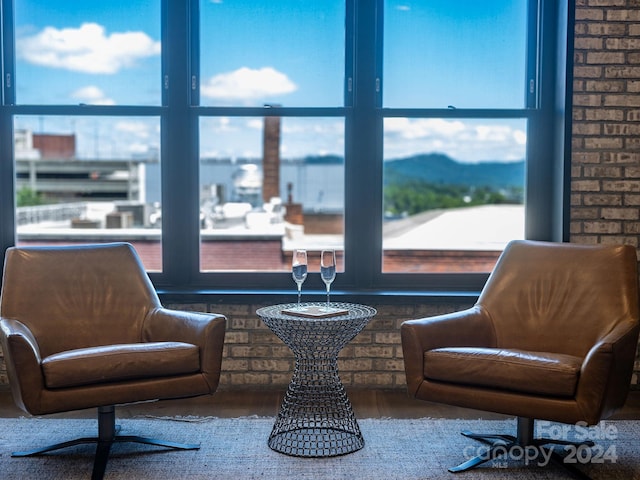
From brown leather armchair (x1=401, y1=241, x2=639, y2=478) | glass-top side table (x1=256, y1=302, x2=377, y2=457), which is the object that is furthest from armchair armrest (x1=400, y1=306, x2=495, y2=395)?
glass-top side table (x1=256, y1=302, x2=377, y2=457)

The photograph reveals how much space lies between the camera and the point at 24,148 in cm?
446

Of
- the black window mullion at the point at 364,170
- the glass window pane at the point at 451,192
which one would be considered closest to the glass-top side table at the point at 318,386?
the black window mullion at the point at 364,170

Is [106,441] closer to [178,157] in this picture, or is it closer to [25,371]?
[25,371]

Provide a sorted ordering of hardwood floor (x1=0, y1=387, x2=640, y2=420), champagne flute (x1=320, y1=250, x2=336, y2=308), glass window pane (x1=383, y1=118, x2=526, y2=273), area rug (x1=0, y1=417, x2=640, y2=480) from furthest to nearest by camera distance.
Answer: glass window pane (x1=383, y1=118, x2=526, y2=273) < hardwood floor (x1=0, y1=387, x2=640, y2=420) < champagne flute (x1=320, y1=250, x2=336, y2=308) < area rug (x1=0, y1=417, x2=640, y2=480)

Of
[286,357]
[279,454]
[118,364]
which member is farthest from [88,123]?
[279,454]

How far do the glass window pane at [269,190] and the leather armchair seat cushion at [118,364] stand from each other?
1.32 m

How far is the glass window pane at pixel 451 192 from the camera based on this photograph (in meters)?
4.46

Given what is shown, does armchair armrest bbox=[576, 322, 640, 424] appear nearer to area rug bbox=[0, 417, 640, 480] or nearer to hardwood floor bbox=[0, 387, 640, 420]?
area rug bbox=[0, 417, 640, 480]

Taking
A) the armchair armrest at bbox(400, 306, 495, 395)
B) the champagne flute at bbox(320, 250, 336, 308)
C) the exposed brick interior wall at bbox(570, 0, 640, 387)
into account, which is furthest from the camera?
the exposed brick interior wall at bbox(570, 0, 640, 387)

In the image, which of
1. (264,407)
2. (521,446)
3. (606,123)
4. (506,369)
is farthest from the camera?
(606,123)

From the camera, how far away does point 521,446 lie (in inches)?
130

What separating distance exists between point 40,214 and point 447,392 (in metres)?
2.59

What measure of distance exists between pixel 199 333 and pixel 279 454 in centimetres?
61

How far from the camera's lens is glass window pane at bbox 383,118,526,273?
4457mm
